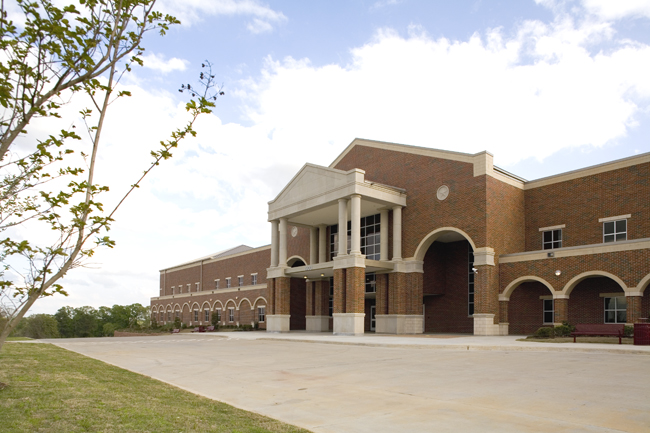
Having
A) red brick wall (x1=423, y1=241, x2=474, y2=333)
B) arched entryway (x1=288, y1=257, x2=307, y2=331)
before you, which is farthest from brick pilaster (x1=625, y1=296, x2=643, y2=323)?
arched entryway (x1=288, y1=257, x2=307, y2=331)

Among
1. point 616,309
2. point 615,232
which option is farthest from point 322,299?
point 615,232

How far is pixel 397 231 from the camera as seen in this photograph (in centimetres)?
3478

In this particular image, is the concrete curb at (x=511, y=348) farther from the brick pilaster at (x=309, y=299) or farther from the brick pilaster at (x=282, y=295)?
the brick pilaster at (x=309, y=299)

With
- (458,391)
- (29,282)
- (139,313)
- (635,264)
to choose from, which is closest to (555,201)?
(635,264)

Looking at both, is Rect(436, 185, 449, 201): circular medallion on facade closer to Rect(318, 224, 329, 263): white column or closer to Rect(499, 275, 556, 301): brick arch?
Rect(499, 275, 556, 301): brick arch

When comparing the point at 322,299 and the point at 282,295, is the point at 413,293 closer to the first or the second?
the point at 322,299

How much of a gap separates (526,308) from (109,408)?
28157 mm

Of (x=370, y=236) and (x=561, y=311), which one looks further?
(x=370, y=236)

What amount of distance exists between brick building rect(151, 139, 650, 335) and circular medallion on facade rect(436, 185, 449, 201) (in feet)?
0.32

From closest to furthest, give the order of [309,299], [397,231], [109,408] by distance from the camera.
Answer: [109,408]
[397,231]
[309,299]

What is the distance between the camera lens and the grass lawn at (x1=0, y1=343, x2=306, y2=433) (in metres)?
6.46

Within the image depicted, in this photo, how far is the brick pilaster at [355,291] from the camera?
105ft

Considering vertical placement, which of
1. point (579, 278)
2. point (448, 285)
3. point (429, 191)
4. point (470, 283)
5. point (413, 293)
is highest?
point (429, 191)

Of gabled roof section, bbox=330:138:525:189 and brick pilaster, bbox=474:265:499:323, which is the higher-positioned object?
gabled roof section, bbox=330:138:525:189
